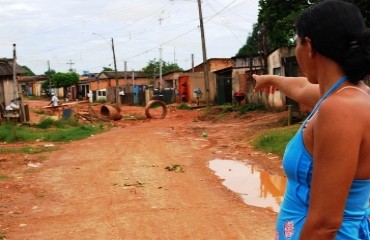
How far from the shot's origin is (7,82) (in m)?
18.7

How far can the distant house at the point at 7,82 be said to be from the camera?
18.4m

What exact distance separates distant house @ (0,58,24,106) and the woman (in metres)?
18.4

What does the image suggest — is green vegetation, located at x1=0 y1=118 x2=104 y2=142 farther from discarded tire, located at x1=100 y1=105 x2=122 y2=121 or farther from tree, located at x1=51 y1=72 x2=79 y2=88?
tree, located at x1=51 y1=72 x2=79 y2=88

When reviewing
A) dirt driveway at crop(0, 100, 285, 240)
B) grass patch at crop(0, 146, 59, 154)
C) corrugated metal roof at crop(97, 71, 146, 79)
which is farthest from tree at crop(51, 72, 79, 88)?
dirt driveway at crop(0, 100, 285, 240)

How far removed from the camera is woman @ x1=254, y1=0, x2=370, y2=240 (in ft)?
4.66

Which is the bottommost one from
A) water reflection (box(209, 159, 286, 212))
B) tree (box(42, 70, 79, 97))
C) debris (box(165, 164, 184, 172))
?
water reflection (box(209, 159, 286, 212))

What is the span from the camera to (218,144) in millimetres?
13219

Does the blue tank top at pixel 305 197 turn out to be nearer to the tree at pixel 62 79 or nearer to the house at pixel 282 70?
the house at pixel 282 70

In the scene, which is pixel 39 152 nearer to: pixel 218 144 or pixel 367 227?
pixel 218 144

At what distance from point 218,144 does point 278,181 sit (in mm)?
5258

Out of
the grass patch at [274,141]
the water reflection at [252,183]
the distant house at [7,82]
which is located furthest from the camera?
the distant house at [7,82]

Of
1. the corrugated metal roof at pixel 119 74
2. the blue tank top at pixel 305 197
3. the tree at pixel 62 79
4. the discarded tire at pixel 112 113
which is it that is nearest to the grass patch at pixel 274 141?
the blue tank top at pixel 305 197

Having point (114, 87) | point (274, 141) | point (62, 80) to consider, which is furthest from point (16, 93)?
point (62, 80)

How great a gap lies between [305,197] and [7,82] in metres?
18.8
